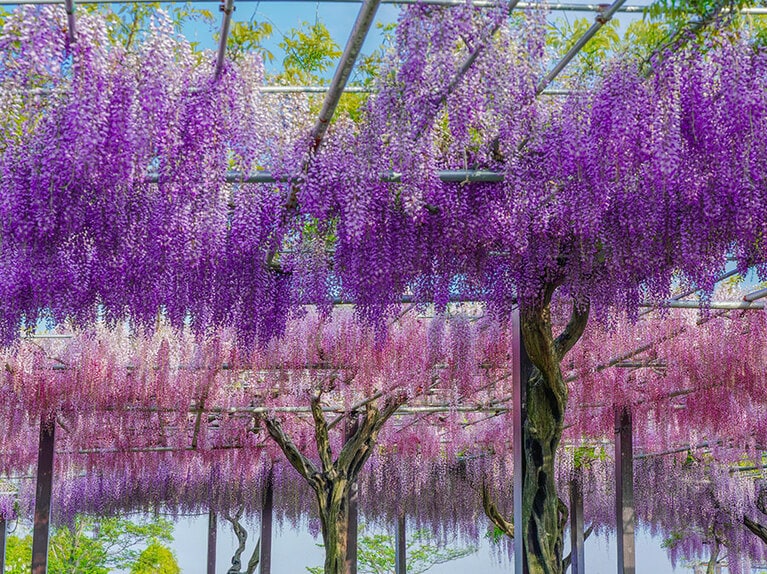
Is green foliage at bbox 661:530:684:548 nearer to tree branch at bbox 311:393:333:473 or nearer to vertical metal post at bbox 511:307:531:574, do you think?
tree branch at bbox 311:393:333:473

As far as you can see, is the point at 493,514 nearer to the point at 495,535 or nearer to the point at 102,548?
the point at 495,535

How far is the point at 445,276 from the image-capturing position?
17.7 ft

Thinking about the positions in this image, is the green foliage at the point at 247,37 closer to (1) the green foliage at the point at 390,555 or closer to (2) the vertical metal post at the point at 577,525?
(2) the vertical metal post at the point at 577,525

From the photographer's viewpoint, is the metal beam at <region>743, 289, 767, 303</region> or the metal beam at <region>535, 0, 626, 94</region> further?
the metal beam at <region>743, 289, 767, 303</region>

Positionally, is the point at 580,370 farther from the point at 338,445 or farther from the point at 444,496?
the point at 444,496

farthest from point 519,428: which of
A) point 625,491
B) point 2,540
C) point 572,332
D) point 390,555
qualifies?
point 390,555

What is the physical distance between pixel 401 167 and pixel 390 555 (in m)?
16.6

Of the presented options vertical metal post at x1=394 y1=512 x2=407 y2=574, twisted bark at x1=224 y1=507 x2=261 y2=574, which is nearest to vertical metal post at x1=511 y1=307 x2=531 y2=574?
vertical metal post at x1=394 y1=512 x2=407 y2=574

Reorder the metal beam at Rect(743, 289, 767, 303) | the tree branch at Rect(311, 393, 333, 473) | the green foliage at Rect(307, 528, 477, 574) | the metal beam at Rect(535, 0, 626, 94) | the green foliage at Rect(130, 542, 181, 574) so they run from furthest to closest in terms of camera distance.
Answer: the green foliage at Rect(307, 528, 477, 574) → the green foliage at Rect(130, 542, 181, 574) → the tree branch at Rect(311, 393, 333, 473) → the metal beam at Rect(743, 289, 767, 303) → the metal beam at Rect(535, 0, 626, 94)

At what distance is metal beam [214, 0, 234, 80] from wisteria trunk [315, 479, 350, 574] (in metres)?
5.02

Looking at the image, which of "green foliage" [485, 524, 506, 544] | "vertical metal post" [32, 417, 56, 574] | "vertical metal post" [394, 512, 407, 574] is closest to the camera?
"vertical metal post" [32, 417, 56, 574]

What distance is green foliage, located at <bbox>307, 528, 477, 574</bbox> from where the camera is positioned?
19.8 m

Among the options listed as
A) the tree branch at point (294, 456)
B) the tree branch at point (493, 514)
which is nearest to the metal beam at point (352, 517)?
the tree branch at point (294, 456)

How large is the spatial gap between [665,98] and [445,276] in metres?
1.67
